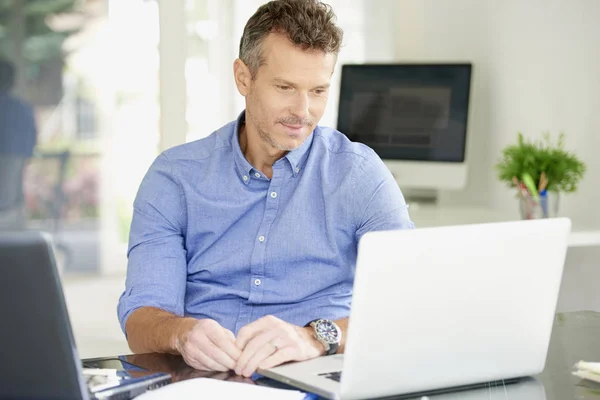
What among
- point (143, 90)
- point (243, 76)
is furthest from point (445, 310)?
point (143, 90)

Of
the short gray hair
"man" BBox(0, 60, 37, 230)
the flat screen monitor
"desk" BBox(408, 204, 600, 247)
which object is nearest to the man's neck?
the short gray hair

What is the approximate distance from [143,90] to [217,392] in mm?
2874

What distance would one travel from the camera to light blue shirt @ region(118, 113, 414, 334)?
1.78m

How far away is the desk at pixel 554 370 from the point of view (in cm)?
124

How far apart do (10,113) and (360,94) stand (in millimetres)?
1446

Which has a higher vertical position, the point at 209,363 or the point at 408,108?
the point at 408,108

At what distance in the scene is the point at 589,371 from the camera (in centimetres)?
130

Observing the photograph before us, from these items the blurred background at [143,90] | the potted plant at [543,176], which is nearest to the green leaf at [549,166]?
the potted plant at [543,176]

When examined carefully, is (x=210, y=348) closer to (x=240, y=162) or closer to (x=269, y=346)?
(x=269, y=346)

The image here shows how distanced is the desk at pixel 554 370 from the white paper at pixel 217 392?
0.07m

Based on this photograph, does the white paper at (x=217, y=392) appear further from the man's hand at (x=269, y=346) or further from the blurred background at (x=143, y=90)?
the blurred background at (x=143, y=90)

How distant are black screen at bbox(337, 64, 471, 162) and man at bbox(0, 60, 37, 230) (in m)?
1.31

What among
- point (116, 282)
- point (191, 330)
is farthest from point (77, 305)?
point (191, 330)

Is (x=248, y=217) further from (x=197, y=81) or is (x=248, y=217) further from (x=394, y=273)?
(x=197, y=81)
